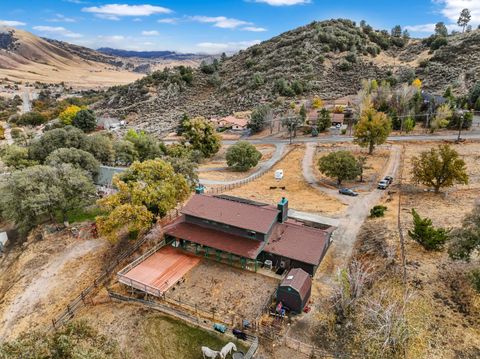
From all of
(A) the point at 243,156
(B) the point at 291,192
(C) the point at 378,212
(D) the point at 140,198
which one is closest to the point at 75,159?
(D) the point at 140,198

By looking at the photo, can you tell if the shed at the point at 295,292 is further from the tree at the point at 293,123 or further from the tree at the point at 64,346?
the tree at the point at 293,123

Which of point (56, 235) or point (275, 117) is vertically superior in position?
point (275, 117)

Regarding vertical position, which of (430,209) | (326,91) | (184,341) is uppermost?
(326,91)

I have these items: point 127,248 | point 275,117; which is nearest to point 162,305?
point 127,248

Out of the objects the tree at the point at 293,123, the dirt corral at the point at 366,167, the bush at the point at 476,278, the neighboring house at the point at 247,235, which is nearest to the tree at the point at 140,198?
the neighboring house at the point at 247,235

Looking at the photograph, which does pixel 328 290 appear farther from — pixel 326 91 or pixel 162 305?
pixel 326 91
